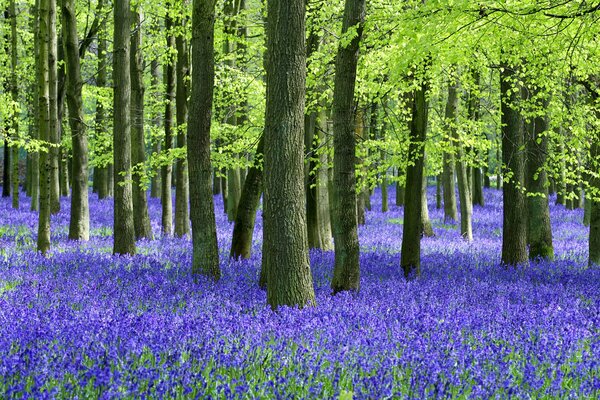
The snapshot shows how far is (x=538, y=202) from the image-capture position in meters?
14.2

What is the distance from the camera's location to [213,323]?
6090 millimetres

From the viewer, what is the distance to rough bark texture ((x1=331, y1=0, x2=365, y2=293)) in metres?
8.59

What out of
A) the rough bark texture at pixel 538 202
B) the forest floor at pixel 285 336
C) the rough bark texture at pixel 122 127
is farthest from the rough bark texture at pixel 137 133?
the rough bark texture at pixel 538 202

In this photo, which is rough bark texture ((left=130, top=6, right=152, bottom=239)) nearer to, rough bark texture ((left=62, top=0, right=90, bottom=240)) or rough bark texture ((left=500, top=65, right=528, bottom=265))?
rough bark texture ((left=62, top=0, right=90, bottom=240))

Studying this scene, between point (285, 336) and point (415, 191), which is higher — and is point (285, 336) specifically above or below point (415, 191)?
below

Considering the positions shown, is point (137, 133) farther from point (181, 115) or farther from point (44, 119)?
point (44, 119)

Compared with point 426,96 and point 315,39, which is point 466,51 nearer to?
point 426,96

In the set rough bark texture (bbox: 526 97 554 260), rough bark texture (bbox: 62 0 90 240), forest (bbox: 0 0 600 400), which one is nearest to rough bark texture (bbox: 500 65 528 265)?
forest (bbox: 0 0 600 400)

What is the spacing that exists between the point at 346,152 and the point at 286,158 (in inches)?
67.3

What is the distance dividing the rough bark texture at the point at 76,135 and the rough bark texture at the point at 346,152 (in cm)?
828

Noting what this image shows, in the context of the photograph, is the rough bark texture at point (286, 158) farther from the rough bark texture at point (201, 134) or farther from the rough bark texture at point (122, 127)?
the rough bark texture at point (122, 127)

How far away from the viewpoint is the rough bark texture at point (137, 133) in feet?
53.7

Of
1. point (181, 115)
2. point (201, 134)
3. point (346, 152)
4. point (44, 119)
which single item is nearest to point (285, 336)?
point (346, 152)

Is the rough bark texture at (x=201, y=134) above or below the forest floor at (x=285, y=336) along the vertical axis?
above
